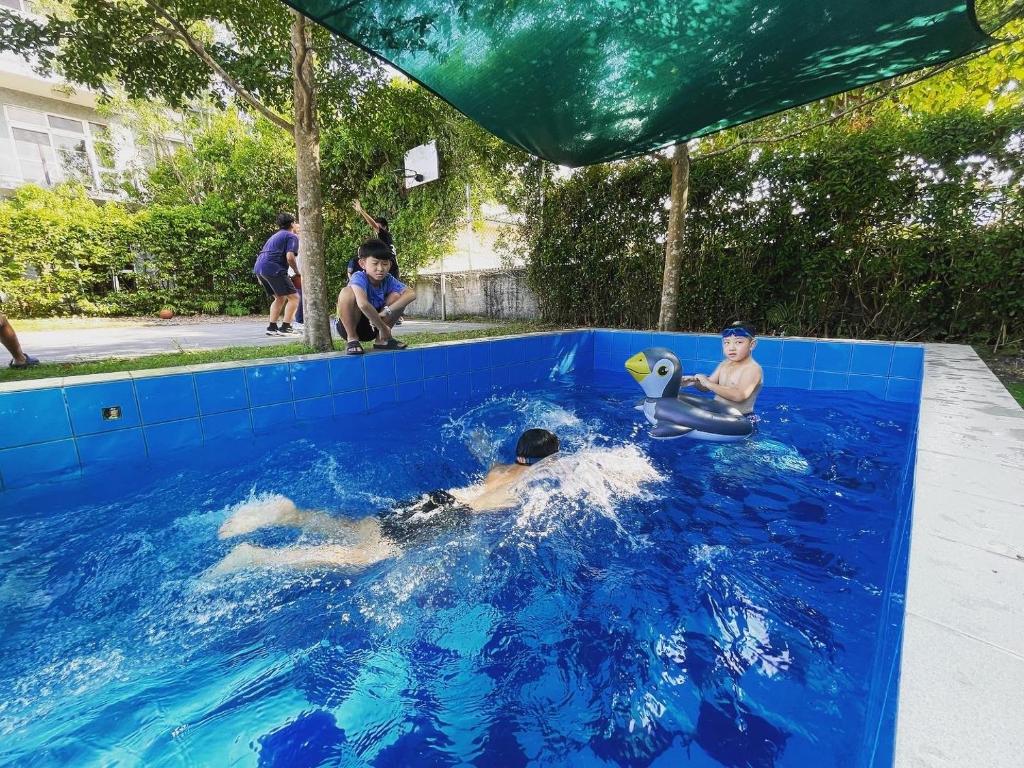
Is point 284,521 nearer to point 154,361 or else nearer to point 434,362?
point 434,362

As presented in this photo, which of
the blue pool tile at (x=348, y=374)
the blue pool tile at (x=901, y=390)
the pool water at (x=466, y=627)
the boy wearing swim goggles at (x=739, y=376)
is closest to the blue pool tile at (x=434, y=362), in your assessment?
the blue pool tile at (x=348, y=374)

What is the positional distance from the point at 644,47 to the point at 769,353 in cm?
408

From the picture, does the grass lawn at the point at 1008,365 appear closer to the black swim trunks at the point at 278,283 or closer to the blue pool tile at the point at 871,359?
the blue pool tile at the point at 871,359

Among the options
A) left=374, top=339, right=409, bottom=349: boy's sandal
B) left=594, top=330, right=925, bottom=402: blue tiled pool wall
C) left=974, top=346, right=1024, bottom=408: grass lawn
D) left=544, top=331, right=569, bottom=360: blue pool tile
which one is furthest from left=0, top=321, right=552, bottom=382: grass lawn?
left=974, top=346, right=1024, bottom=408: grass lawn

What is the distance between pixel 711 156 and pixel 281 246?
6771mm

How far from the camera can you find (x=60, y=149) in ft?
50.0

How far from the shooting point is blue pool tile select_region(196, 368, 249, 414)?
3.66 metres

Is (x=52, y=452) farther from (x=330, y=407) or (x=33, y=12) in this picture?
(x=33, y=12)

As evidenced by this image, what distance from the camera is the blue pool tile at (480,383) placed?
5.59 m

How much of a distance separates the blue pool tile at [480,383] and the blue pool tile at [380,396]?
3.53 ft

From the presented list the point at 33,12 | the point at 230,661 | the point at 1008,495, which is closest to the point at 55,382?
the point at 230,661

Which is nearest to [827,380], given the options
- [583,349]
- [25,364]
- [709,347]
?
[709,347]

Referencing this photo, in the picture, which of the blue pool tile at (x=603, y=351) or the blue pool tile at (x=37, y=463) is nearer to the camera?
the blue pool tile at (x=37, y=463)

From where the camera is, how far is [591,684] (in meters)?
1.61
